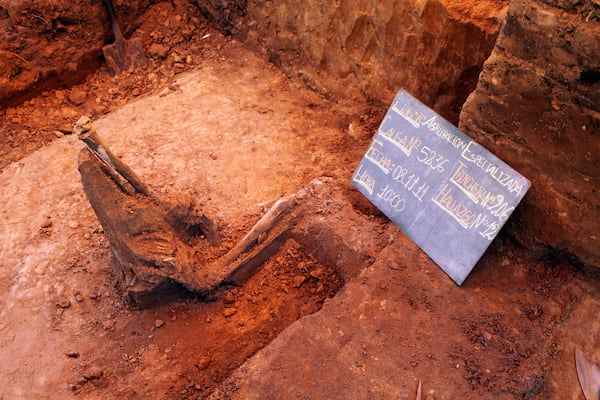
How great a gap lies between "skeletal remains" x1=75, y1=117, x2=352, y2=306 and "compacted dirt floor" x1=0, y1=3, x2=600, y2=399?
0.10 metres

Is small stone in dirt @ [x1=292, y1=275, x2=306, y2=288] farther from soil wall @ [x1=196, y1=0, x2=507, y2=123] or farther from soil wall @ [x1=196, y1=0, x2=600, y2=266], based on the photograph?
soil wall @ [x1=196, y1=0, x2=507, y2=123]

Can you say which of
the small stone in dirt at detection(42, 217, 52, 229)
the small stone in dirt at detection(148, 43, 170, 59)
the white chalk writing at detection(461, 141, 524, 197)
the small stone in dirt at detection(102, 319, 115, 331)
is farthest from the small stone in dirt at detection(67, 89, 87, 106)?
the white chalk writing at detection(461, 141, 524, 197)

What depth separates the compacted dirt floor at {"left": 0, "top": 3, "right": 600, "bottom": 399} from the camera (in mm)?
2447

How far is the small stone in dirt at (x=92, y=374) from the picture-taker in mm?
2766

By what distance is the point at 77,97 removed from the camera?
4.53m

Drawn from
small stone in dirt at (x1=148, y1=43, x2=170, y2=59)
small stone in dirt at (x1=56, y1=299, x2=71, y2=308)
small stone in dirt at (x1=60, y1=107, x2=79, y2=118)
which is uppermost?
small stone in dirt at (x1=148, y1=43, x2=170, y2=59)

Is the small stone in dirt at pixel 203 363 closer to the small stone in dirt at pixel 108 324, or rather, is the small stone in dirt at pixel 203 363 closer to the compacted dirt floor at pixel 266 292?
the compacted dirt floor at pixel 266 292

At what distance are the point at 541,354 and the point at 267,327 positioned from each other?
1285mm

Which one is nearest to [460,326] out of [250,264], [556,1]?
[250,264]

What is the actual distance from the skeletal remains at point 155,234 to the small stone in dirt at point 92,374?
396 millimetres

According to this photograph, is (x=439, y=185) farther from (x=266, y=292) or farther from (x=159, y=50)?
(x=159, y=50)

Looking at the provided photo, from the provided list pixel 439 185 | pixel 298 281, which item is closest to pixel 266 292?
pixel 298 281

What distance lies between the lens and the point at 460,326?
2.55 meters

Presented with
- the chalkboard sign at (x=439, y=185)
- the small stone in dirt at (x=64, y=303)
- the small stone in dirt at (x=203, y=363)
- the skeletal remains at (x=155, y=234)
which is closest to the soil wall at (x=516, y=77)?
the chalkboard sign at (x=439, y=185)
